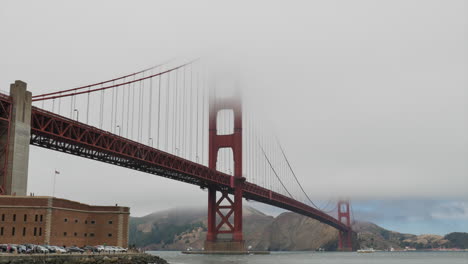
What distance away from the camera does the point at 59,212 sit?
49.7m

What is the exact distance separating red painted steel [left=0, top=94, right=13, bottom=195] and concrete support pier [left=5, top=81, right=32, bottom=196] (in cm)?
24

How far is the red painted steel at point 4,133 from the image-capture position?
4781 cm

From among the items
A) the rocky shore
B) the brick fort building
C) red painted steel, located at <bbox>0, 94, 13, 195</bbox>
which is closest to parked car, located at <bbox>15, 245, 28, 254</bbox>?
the rocky shore

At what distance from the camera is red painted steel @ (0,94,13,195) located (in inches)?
1882

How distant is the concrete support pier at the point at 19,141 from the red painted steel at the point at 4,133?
24cm

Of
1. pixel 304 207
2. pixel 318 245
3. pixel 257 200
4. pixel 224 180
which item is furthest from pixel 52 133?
pixel 318 245

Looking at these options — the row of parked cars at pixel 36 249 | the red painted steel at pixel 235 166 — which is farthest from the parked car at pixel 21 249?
the red painted steel at pixel 235 166

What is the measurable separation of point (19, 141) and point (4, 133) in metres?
1.30

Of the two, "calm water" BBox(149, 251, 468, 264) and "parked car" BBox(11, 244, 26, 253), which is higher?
"parked car" BBox(11, 244, 26, 253)

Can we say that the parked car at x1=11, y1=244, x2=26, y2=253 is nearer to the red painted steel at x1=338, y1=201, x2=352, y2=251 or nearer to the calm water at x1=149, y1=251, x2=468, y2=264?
the calm water at x1=149, y1=251, x2=468, y2=264

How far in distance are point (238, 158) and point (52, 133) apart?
4504 cm

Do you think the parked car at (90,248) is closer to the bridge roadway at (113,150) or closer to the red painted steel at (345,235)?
the bridge roadway at (113,150)

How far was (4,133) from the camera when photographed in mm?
48688

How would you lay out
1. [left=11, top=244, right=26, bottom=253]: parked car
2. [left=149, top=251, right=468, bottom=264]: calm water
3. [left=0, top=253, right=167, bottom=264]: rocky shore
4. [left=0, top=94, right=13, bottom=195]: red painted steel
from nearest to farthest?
[left=0, top=253, right=167, bottom=264]: rocky shore → [left=11, top=244, right=26, bottom=253]: parked car → [left=0, top=94, right=13, bottom=195]: red painted steel → [left=149, top=251, right=468, bottom=264]: calm water
